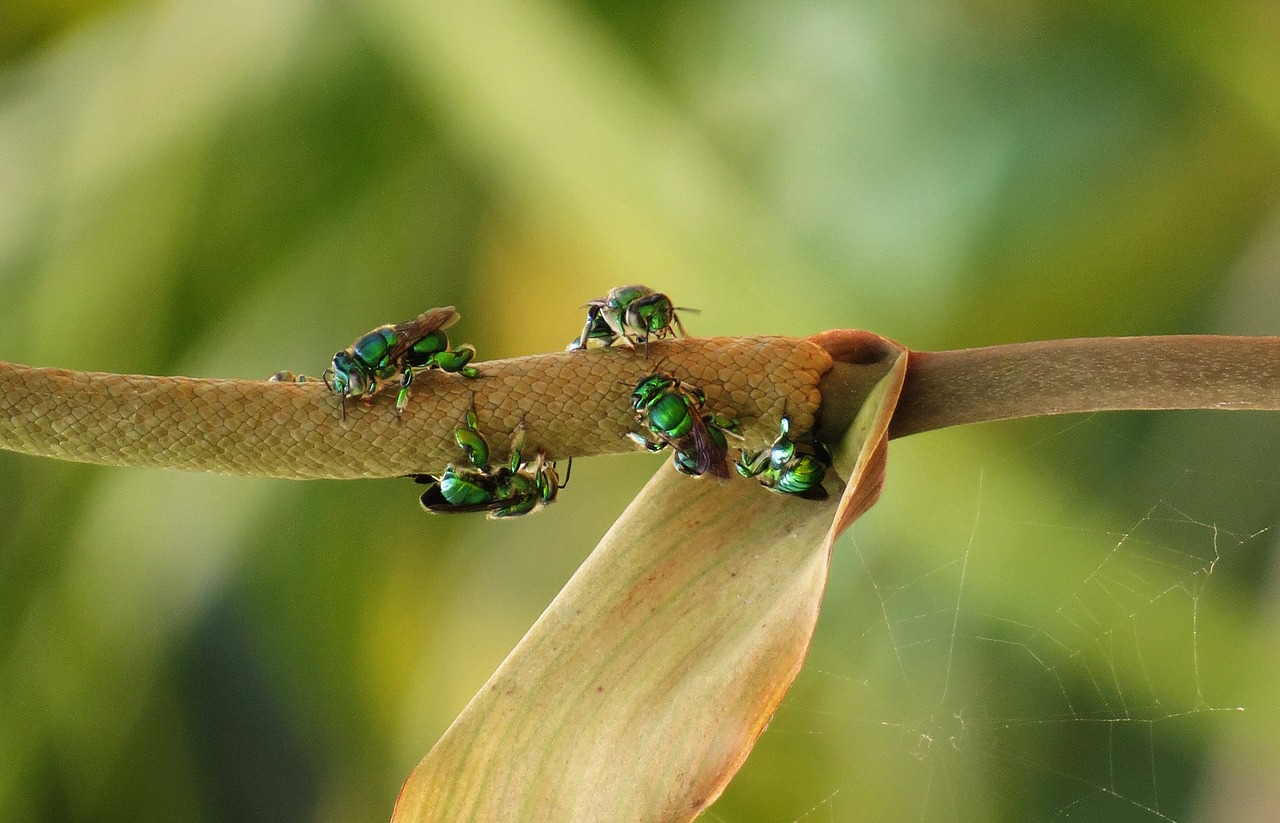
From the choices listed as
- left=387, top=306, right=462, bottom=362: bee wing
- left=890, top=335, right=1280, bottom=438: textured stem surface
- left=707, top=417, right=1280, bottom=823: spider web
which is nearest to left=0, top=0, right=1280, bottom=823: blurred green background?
left=707, top=417, right=1280, bottom=823: spider web

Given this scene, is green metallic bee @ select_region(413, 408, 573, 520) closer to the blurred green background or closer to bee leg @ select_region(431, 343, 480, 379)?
bee leg @ select_region(431, 343, 480, 379)

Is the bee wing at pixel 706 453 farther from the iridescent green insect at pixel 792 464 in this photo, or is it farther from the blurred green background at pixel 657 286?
the blurred green background at pixel 657 286

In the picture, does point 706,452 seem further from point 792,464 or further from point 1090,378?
point 1090,378

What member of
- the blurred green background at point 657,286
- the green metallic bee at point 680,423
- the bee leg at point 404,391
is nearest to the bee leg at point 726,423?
the green metallic bee at point 680,423

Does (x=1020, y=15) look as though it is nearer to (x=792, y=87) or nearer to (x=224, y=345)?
(x=792, y=87)

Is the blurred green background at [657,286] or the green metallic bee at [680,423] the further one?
the blurred green background at [657,286]

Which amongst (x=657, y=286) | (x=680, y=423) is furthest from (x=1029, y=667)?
(x=680, y=423)
